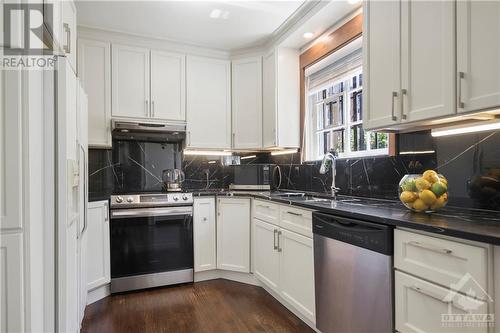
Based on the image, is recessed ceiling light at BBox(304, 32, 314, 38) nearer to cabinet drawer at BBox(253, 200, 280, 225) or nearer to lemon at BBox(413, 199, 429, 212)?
cabinet drawer at BBox(253, 200, 280, 225)

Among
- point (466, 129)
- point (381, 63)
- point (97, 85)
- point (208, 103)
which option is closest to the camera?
point (466, 129)

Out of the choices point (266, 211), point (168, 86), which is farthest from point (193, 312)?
point (168, 86)

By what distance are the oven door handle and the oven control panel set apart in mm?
48

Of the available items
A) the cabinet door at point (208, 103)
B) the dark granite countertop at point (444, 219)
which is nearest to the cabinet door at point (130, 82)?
the cabinet door at point (208, 103)

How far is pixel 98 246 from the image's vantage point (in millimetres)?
2609

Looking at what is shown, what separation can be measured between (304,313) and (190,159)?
2199 mm

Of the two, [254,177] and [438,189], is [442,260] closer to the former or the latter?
[438,189]

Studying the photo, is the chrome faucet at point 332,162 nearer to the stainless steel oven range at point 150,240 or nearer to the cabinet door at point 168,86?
the stainless steel oven range at point 150,240

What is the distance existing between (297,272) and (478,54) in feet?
5.61

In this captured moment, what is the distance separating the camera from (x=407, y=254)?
4.43 ft

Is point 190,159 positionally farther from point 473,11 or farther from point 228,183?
point 473,11

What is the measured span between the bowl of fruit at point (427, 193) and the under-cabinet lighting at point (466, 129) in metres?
0.33

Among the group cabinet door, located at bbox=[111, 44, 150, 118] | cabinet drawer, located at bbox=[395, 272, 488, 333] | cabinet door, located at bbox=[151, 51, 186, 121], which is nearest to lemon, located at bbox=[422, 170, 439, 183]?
cabinet drawer, located at bbox=[395, 272, 488, 333]

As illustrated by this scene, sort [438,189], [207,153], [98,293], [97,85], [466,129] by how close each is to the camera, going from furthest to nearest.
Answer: [207,153], [97,85], [98,293], [466,129], [438,189]
